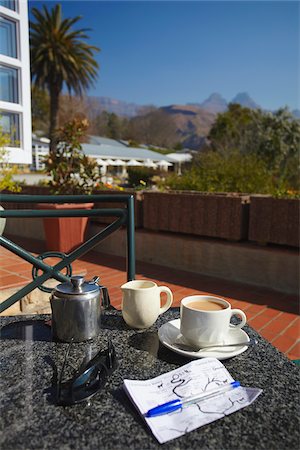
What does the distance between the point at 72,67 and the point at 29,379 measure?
1898 centimetres

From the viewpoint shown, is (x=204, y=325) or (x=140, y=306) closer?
(x=204, y=325)

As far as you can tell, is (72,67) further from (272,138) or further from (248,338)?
(248,338)

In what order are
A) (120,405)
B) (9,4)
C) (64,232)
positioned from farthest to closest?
1. (64,232)
2. (9,4)
3. (120,405)

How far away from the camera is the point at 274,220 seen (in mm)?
3447

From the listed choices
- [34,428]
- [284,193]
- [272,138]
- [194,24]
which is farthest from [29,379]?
[272,138]

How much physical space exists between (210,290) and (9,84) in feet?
7.56

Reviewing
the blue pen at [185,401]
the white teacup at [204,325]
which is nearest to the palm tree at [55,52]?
the white teacup at [204,325]

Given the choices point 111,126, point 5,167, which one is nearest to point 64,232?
point 5,167

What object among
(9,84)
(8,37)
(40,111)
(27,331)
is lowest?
(27,331)

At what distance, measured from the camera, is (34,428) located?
0.59 metres

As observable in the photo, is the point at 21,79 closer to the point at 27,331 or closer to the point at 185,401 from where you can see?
the point at 27,331

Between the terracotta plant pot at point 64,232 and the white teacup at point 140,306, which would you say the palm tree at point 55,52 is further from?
the white teacup at point 140,306

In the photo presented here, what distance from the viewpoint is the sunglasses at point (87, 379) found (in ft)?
2.18

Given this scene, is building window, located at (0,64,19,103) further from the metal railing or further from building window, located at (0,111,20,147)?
the metal railing
